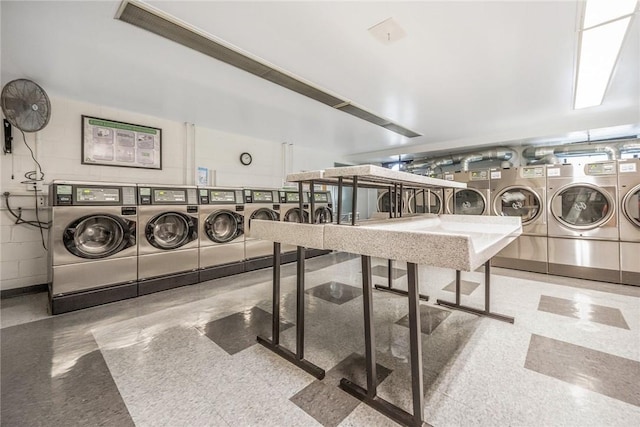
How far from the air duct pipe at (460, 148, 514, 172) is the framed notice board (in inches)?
221

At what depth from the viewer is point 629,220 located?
10.7 feet

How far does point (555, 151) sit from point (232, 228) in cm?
580

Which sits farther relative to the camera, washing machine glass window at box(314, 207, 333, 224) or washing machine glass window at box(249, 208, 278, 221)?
washing machine glass window at box(314, 207, 333, 224)

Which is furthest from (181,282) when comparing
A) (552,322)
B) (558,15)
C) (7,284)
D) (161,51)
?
(558,15)

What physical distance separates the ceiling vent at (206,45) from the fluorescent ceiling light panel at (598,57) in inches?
84.3

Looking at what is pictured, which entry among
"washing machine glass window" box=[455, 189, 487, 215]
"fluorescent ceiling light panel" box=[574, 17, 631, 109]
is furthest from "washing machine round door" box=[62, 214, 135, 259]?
"washing machine glass window" box=[455, 189, 487, 215]

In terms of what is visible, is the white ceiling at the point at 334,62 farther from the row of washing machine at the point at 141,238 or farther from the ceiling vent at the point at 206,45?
the row of washing machine at the point at 141,238

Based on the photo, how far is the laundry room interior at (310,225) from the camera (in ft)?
4.46

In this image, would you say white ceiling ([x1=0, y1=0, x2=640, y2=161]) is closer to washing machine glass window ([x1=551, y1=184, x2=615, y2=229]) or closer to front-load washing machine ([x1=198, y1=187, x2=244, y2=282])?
washing machine glass window ([x1=551, y1=184, x2=615, y2=229])

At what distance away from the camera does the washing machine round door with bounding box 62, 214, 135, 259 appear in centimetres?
250

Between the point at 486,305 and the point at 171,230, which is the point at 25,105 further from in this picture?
the point at 486,305

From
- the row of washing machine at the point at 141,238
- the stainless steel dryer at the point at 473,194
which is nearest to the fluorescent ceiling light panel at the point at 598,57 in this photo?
the stainless steel dryer at the point at 473,194

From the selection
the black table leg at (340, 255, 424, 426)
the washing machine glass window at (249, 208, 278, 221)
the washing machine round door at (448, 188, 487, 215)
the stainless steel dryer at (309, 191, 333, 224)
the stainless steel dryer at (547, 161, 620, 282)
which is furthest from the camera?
the stainless steel dryer at (309, 191, 333, 224)

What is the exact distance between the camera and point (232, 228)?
12.5 ft
